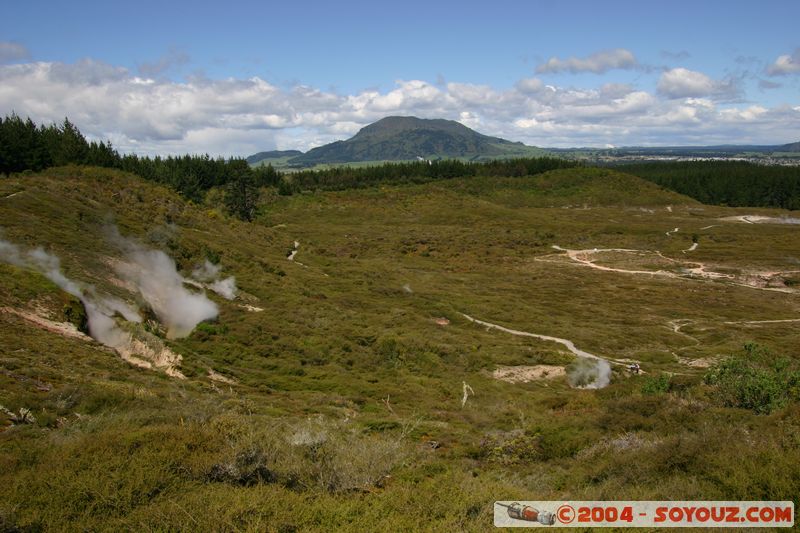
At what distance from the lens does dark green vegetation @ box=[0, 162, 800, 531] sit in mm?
10047

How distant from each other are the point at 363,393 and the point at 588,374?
1547cm

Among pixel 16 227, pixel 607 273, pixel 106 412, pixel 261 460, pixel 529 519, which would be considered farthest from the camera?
pixel 607 273

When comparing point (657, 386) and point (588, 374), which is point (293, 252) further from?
point (657, 386)

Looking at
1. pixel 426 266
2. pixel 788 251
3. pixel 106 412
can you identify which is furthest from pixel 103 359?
pixel 788 251

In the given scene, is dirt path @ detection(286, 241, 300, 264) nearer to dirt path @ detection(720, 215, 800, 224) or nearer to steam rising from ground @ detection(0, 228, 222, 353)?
steam rising from ground @ detection(0, 228, 222, 353)

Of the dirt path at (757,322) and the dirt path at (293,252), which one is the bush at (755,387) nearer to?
the dirt path at (757,322)

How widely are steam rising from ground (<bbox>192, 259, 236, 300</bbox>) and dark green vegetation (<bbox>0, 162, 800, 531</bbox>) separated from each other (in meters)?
0.84

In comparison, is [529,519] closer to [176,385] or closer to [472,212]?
[176,385]

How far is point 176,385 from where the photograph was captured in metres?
18.8

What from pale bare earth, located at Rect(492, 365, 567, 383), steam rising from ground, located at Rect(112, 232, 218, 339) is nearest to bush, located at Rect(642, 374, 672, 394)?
pale bare earth, located at Rect(492, 365, 567, 383)

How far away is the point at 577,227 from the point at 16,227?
3557 inches

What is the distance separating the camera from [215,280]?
36281 mm

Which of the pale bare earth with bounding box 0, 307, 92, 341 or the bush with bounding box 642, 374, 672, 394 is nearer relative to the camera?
the pale bare earth with bounding box 0, 307, 92, 341

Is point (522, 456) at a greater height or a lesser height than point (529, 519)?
lesser
